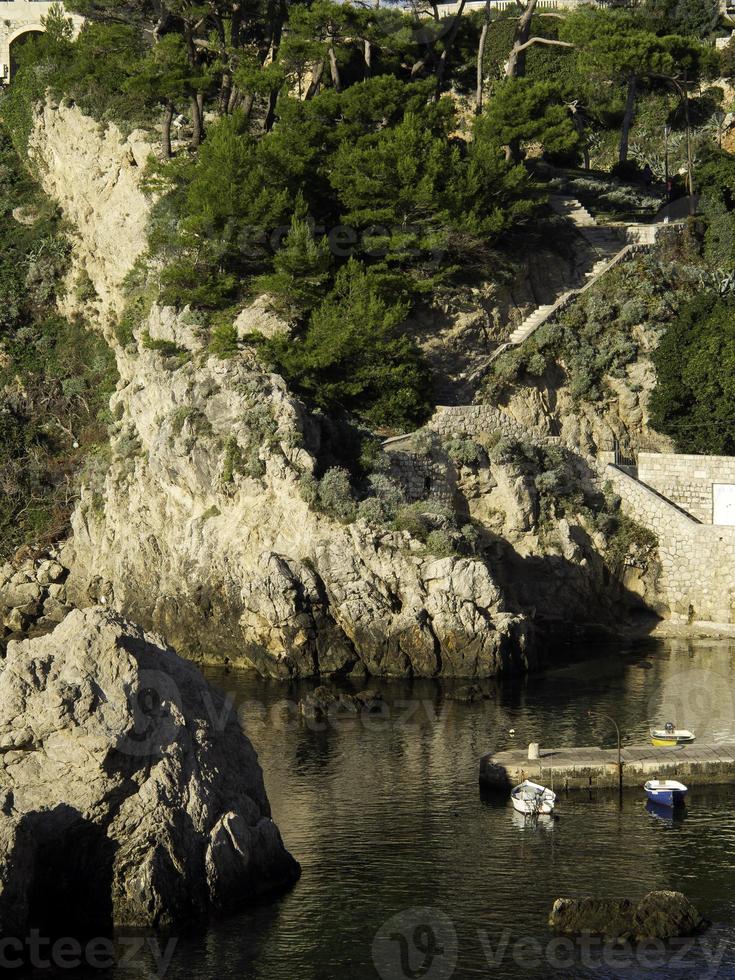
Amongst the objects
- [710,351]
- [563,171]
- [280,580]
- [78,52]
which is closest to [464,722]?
[280,580]

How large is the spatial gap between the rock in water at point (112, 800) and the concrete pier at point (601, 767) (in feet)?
28.6

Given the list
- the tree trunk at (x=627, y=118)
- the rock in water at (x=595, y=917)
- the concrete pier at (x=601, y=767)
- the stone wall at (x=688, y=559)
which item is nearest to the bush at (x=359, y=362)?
the stone wall at (x=688, y=559)

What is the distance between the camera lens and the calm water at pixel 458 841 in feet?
116

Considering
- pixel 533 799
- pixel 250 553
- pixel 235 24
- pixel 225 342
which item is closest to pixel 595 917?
pixel 533 799

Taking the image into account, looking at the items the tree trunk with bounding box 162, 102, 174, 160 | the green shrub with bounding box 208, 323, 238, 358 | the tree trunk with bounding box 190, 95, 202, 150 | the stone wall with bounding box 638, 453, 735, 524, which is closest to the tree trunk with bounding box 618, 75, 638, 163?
the tree trunk with bounding box 190, 95, 202, 150

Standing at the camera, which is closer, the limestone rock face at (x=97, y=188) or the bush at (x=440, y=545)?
the bush at (x=440, y=545)

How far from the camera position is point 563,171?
248 ft

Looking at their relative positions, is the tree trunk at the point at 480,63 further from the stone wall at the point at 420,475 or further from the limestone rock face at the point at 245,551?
the stone wall at the point at 420,475

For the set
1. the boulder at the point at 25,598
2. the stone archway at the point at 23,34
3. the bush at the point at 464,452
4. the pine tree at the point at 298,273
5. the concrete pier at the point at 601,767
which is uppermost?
the stone archway at the point at 23,34

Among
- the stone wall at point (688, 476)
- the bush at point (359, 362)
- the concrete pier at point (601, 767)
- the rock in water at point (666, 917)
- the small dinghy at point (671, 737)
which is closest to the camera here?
the rock in water at point (666, 917)

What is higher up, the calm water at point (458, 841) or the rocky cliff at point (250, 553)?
the rocky cliff at point (250, 553)

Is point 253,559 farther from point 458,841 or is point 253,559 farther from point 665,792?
point 458,841

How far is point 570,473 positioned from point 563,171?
17604 millimetres

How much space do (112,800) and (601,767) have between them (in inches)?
576
